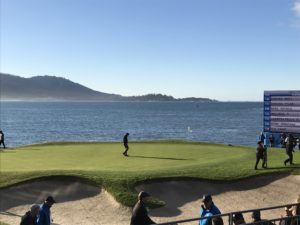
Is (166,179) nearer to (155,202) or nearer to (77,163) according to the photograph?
(155,202)

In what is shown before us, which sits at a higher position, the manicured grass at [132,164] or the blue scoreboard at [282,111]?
the blue scoreboard at [282,111]

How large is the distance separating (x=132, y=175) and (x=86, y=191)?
7.85 ft

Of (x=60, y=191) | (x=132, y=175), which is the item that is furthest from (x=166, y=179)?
(x=60, y=191)

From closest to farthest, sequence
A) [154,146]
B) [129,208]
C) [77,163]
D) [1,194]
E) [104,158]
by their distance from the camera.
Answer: [129,208]
[1,194]
[77,163]
[104,158]
[154,146]

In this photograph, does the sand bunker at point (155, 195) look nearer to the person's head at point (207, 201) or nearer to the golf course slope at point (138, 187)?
the golf course slope at point (138, 187)

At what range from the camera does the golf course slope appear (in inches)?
792

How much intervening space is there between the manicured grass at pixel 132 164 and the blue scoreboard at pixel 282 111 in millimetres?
1715

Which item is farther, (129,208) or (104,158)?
(104,158)

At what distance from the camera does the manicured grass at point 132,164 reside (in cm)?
2250

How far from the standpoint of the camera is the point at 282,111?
32312 millimetres

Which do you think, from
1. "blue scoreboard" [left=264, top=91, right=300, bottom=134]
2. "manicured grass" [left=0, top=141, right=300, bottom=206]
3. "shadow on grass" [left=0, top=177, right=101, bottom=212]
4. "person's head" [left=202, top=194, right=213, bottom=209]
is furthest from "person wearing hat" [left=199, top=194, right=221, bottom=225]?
"blue scoreboard" [left=264, top=91, right=300, bottom=134]

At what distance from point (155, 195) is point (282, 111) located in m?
14.2

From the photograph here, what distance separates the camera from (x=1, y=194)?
2172cm

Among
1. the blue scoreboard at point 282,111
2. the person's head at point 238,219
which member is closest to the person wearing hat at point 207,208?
the person's head at point 238,219
